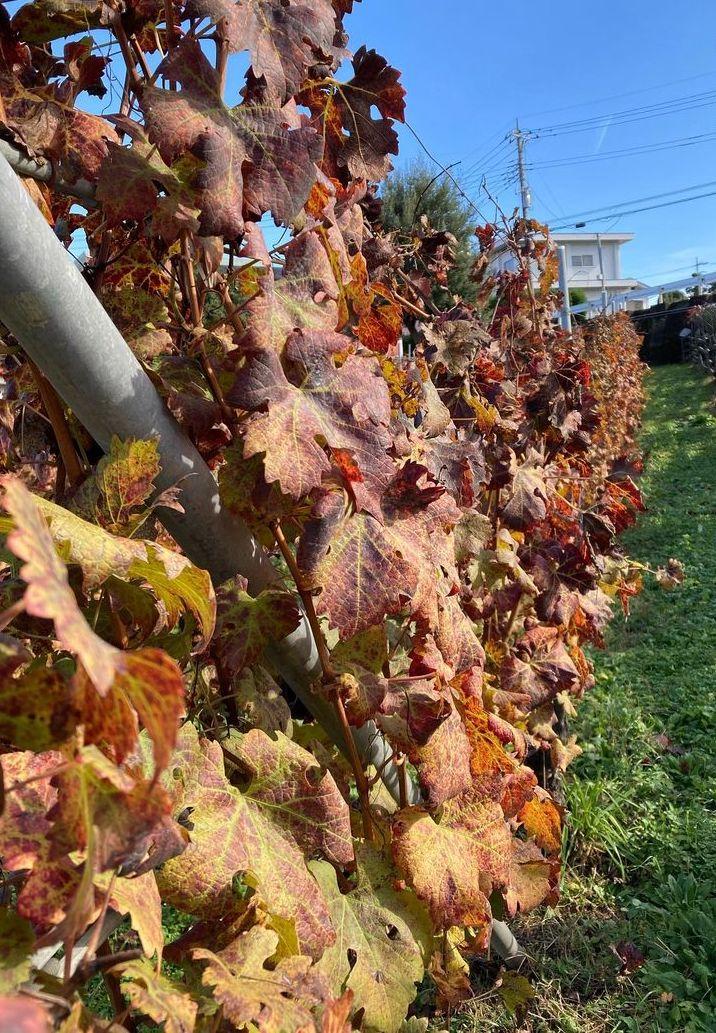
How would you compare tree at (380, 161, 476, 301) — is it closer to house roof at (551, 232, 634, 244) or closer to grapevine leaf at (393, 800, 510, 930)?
grapevine leaf at (393, 800, 510, 930)

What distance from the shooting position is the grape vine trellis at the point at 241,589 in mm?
704

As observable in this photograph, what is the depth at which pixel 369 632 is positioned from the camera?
4.22 ft

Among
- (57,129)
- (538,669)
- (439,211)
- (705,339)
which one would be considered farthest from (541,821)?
(705,339)

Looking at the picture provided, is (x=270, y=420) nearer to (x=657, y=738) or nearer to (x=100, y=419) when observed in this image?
(x=100, y=419)

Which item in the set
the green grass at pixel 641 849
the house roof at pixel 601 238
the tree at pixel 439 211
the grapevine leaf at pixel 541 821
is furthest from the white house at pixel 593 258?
the grapevine leaf at pixel 541 821

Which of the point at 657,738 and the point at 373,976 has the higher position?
the point at 373,976

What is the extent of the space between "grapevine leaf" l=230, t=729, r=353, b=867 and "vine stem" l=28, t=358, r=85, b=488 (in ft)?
1.47

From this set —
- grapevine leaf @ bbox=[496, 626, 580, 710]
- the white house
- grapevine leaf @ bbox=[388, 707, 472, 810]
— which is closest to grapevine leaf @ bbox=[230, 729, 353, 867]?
grapevine leaf @ bbox=[388, 707, 472, 810]

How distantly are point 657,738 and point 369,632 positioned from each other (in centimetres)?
343

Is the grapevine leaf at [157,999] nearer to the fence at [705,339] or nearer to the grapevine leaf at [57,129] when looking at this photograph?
the grapevine leaf at [57,129]

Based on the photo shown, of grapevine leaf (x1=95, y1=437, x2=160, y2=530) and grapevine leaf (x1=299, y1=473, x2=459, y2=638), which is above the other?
grapevine leaf (x1=95, y1=437, x2=160, y2=530)

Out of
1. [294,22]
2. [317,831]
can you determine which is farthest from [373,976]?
[294,22]

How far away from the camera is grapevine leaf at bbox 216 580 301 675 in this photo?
1146 millimetres

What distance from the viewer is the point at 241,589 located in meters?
1.14
